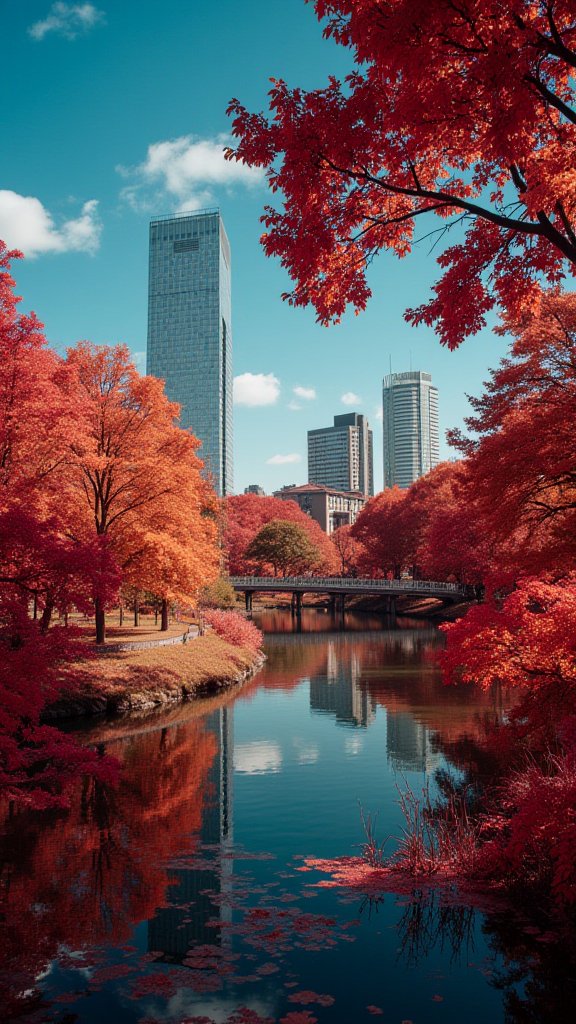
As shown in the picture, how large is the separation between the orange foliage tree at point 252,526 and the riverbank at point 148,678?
1877 inches

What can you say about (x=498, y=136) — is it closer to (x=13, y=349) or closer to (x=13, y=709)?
(x=13, y=709)

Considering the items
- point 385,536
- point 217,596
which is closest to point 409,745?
point 217,596

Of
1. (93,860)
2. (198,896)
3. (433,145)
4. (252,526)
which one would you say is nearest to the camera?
(433,145)

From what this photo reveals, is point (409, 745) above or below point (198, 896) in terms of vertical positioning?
below

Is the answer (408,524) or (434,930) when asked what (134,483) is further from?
(408,524)

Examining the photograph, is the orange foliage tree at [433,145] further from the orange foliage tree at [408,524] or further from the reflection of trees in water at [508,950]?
the orange foliage tree at [408,524]

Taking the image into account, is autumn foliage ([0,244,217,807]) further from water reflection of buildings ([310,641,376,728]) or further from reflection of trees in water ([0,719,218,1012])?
water reflection of buildings ([310,641,376,728])

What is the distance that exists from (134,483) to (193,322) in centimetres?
14754

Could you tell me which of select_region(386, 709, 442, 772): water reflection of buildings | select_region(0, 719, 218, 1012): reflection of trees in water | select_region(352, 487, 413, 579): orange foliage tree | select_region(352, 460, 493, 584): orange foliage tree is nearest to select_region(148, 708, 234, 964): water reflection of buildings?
select_region(0, 719, 218, 1012): reflection of trees in water

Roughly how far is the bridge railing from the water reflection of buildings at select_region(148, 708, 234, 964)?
48198mm

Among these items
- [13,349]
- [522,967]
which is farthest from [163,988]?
[13,349]

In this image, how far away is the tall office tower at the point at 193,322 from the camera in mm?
163125

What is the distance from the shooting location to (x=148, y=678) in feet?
77.5

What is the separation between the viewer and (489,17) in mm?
4977
